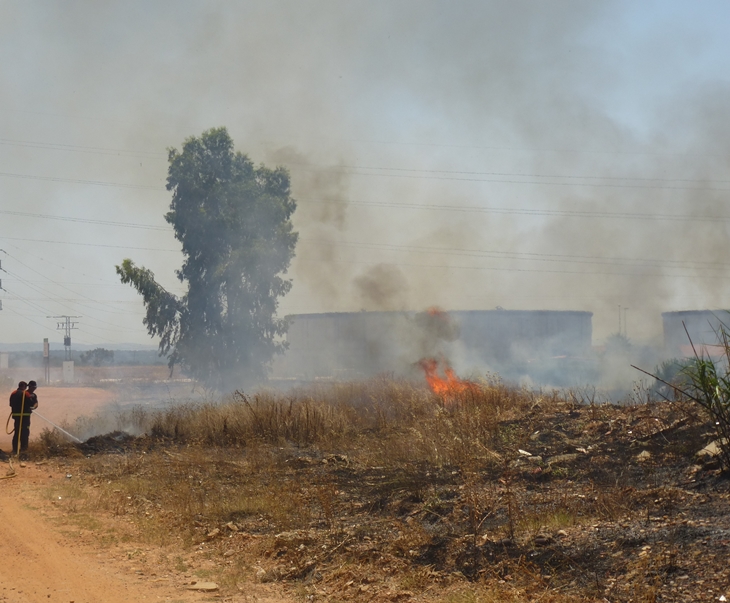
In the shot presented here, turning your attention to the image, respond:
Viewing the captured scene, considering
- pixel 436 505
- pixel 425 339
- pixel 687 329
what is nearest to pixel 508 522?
pixel 436 505

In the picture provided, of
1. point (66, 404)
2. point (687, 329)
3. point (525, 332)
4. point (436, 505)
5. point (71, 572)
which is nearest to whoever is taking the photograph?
point (71, 572)

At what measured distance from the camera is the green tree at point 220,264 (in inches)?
1137

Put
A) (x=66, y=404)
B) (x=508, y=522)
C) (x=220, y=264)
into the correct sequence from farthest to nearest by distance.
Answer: (x=66, y=404)
(x=220, y=264)
(x=508, y=522)

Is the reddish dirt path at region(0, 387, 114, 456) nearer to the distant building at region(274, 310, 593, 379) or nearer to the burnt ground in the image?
the distant building at region(274, 310, 593, 379)

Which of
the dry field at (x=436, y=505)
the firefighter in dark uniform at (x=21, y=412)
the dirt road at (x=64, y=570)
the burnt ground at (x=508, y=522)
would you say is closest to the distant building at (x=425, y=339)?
the dry field at (x=436, y=505)

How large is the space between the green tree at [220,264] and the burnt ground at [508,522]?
17.8 m

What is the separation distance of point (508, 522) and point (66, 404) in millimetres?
32709

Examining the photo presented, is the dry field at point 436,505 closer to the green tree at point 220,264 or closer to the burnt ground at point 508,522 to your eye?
the burnt ground at point 508,522

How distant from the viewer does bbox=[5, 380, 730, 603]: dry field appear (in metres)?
5.46

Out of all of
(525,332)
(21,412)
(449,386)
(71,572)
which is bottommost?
(71,572)

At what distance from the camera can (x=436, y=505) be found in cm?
784

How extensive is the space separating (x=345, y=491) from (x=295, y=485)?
96 centimetres

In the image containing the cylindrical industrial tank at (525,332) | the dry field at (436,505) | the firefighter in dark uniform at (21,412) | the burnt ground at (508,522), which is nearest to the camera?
the burnt ground at (508,522)

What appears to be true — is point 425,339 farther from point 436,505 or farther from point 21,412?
point 436,505
